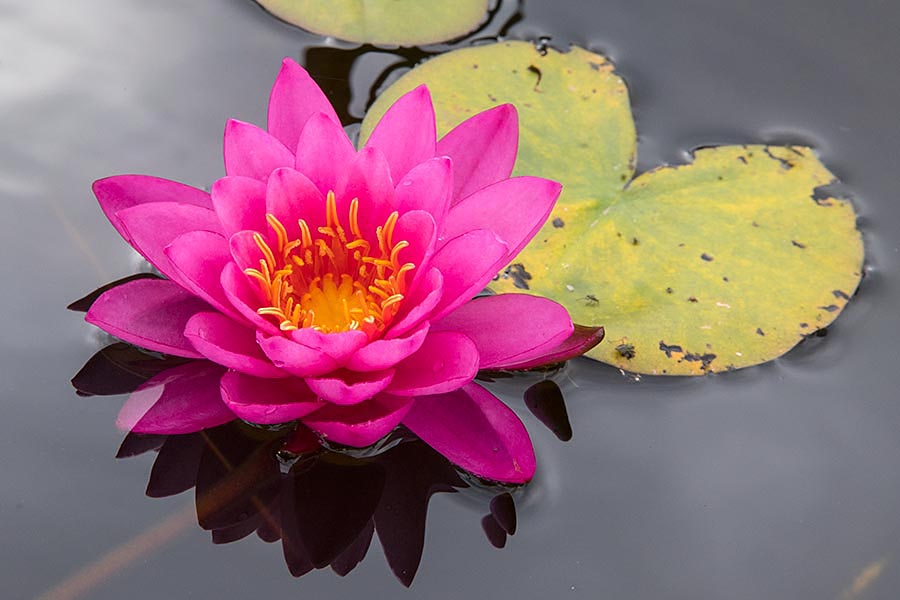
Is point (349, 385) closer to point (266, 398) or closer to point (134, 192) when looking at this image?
point (266, 398)

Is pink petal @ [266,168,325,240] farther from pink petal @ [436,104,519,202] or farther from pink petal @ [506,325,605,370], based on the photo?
pink petal @ [506,325,605,370]

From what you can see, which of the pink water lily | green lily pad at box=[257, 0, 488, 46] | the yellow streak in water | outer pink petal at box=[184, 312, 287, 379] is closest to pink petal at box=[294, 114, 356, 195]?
the pink water lily

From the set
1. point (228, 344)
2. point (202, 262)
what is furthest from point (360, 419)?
point (202, 262)

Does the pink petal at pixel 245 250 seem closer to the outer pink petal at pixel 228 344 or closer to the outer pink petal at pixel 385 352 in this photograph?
the outer pink petal at pixel 228 344

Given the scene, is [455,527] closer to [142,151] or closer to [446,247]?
[446,247]

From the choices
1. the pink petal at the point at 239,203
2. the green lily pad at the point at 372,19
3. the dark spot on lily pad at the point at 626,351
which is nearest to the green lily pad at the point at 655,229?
Result: the dark spot on lily pad at the point at 626,351

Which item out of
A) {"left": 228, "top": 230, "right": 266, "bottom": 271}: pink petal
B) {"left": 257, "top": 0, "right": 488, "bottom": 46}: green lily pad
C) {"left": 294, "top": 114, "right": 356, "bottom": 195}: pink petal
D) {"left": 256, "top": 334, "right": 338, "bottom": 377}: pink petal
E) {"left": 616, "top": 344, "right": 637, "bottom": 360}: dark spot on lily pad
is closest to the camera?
{"left": 256, "top": 334, "right": 338, "bottom": 377}: pink petal
